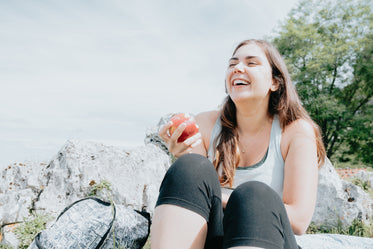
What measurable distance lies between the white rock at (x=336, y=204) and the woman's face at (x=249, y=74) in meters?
2.64

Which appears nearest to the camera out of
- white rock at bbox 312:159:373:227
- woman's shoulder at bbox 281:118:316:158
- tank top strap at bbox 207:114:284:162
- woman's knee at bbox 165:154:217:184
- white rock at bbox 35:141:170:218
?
woman's knee at bbox 165:154:217:184

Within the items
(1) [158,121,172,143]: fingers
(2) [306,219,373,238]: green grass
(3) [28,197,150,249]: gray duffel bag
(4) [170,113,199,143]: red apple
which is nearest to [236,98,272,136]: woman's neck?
(4) [170,113,199,143]: red apple

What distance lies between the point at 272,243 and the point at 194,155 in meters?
0.54

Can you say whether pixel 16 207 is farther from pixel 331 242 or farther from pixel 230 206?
pixel 331 242

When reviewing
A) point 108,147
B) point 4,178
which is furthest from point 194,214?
point 4,178

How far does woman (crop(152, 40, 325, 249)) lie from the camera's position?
1253 mm

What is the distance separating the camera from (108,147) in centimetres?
350

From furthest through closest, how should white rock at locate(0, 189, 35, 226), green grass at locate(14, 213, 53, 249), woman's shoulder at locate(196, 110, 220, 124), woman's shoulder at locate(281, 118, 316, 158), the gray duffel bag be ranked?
white rock at locate(0, 189, 35, 226) < green grass at locate(14, 213, 53, 249) < woman's shoulder at locate(196, 110, 220, 124) < the gray duffel bag < woman's shoulder at locate(281, 118, 316, 158)

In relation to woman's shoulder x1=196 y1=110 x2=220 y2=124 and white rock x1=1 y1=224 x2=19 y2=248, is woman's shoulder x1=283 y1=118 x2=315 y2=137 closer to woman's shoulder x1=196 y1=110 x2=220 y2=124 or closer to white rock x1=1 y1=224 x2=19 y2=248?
woman's shoulder x1=196 y1=110 x2=220 y2=124

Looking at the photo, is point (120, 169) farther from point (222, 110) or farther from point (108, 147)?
point (222, 110)

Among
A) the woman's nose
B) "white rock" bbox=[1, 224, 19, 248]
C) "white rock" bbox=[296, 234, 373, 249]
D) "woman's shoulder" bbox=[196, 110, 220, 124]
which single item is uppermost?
the woman's nose

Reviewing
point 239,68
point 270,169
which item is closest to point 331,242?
point 270,169

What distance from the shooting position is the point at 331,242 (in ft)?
7.14

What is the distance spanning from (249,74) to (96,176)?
208 cm
